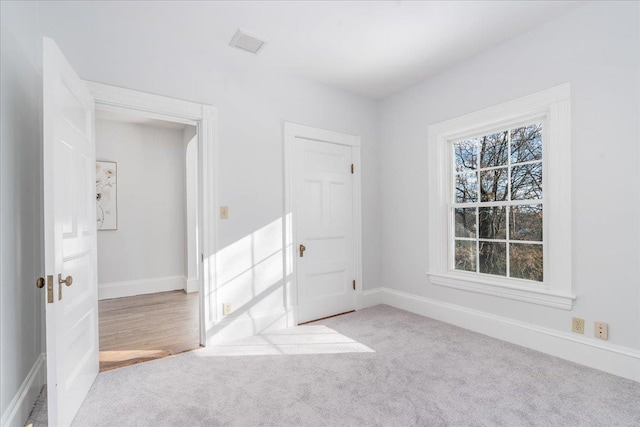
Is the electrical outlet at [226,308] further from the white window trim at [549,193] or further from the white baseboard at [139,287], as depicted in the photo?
the white baseboard at [139,287]

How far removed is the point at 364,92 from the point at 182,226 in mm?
3540

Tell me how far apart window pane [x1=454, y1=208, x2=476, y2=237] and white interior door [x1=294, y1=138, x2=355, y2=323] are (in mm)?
1225

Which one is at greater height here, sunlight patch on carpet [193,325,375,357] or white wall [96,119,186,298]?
white wall [96,119,186,298]

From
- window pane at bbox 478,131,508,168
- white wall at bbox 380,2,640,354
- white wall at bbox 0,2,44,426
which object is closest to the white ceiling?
white wall at bbox 380,2,640,354

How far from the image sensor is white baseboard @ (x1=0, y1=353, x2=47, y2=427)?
66.0 inches

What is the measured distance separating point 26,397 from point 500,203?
3.86 m

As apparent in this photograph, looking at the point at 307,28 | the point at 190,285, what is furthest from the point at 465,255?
the point at 190,285

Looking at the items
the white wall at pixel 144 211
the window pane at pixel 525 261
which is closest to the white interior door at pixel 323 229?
the window pane at pixel 525 261

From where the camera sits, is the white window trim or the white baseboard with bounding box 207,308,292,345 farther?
the white baseboard with bounding box 207,308,292,345

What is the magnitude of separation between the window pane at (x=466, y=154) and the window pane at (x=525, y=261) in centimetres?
92

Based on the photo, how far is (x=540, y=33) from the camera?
2709 mm

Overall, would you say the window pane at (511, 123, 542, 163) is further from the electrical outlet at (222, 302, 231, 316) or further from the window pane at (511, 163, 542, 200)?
the electrical outlet at (222, 302, 231, 316)

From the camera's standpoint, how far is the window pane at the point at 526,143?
287 centimetres

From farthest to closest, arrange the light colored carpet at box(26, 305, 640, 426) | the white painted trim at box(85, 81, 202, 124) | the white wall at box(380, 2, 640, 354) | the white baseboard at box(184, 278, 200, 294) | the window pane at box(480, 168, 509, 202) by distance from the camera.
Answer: the white baseboard at box(184, 278, 200, 294)
the window pane at box(480, 168, 509, 202)
the white painted trim at box(85, 81, 202, 124)
the white wall at box(380, 2, 640, 354)
the light colored carpet at box(26, 305, 640, 426)
